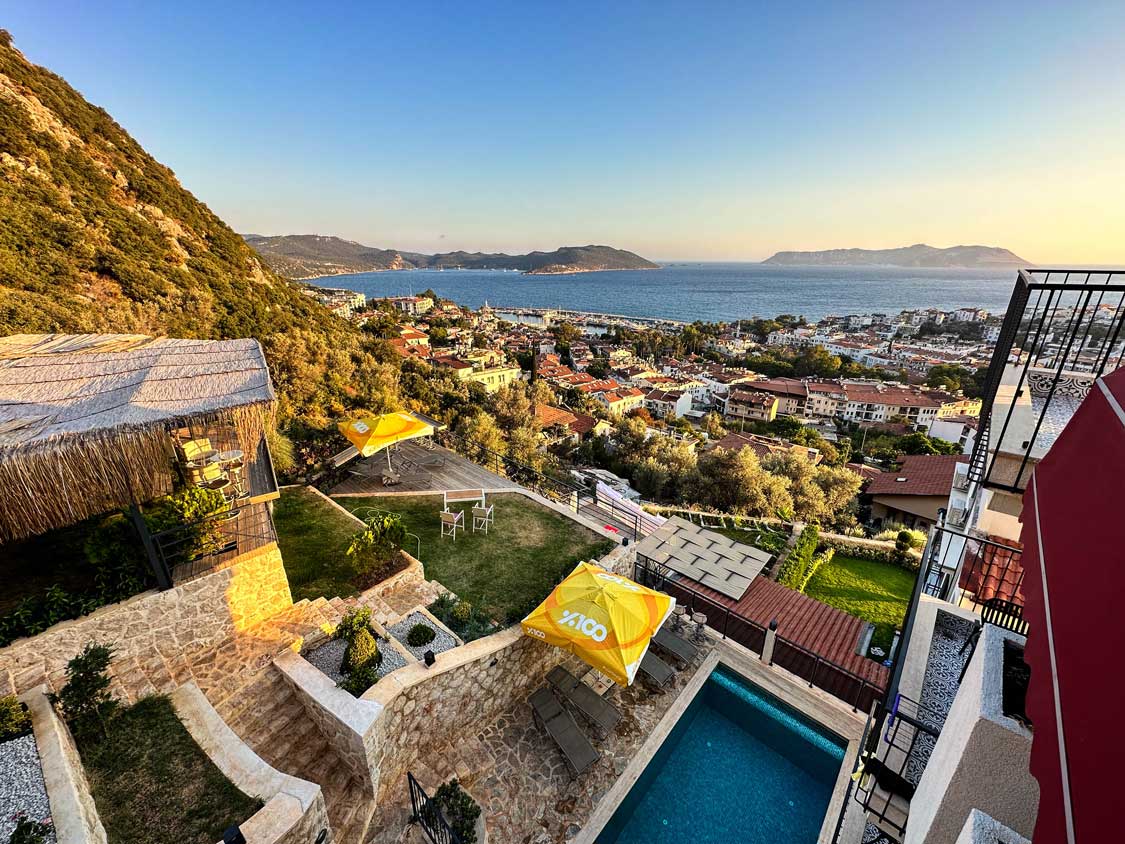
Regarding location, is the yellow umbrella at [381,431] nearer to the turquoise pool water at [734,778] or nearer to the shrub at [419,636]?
the shrub at [419,636]

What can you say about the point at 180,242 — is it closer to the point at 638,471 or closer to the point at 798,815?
the point at 638,471

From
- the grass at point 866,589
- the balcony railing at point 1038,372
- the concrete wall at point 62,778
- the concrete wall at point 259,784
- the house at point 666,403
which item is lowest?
the house at point 666,403

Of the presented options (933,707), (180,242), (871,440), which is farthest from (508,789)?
(871,440)

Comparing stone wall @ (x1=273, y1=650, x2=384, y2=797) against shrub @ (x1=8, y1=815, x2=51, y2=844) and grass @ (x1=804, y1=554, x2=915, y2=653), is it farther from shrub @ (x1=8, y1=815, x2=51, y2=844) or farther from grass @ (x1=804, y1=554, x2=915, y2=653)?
grass @ (x1=804, y1=554, x2=915, y2=653)

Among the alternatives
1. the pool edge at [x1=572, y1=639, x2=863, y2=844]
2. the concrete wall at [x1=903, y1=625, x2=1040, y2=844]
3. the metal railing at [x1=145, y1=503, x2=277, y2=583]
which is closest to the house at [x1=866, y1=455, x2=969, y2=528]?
the pool edge at [x1=572, y1=639, x2=863, y2=844]

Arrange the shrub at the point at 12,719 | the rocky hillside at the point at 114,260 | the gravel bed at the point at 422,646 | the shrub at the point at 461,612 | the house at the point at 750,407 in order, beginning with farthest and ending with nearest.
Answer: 1. the house at the point at 750,407
2. the rocky hillside at the point at 114,260
3. the shrub at the point at 461,612
4. the gravel bed at the point at 422,646
5. the shrub at the point at 12,719

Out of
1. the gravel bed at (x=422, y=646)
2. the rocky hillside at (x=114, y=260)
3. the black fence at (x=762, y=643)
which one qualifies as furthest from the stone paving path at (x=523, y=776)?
the rocky hillside at (x=114, y=260)

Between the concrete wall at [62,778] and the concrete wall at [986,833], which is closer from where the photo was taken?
the concrete wall at [986,833]
